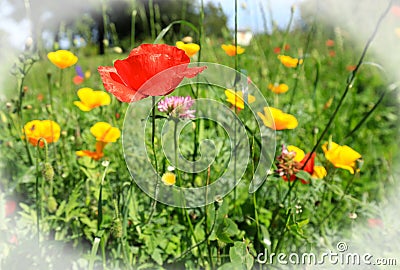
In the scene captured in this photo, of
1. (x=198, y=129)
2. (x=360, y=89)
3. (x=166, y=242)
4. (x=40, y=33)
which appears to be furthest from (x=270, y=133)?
(x=360, y=89)

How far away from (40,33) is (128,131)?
0.47 metres

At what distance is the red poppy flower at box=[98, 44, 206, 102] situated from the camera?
0.37m

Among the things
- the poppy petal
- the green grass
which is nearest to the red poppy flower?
the poppy petal

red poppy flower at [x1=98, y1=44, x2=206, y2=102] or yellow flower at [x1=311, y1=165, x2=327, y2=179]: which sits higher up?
red poppy flower at [x1=98, y1=44, x2=206, y2=102]

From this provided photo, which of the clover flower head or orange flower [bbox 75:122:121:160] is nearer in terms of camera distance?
the clover flower head

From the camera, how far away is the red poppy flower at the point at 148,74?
1.23 ft

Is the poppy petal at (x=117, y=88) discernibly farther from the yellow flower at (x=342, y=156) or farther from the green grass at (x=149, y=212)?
the yellow flower at (x=342, y=156)

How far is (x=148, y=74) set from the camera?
1.24 ft

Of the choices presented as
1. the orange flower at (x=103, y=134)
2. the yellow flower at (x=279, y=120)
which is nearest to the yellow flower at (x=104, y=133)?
the orange flower at (x=103, y=134)

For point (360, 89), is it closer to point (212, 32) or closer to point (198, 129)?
point (212, 32)

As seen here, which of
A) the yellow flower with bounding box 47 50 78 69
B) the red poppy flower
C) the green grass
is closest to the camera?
the red poppy flower

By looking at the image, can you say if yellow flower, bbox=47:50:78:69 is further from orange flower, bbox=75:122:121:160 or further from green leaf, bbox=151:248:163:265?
green leaf, bbox=151:248:163:265

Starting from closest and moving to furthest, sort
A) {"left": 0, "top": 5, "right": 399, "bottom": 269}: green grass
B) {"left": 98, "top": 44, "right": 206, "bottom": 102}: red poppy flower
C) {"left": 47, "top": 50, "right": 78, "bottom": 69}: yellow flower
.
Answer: {"left": 98, "top": 44, "right": 206, "bottom": 102}: red poppy flower
{"left": 0, "top": 5, "right": 399, "bottom": 269}: green grass
{"left": 47, "top": 50, "right": 78, "bottom": 69}: yellow flower

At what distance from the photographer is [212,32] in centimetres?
142
